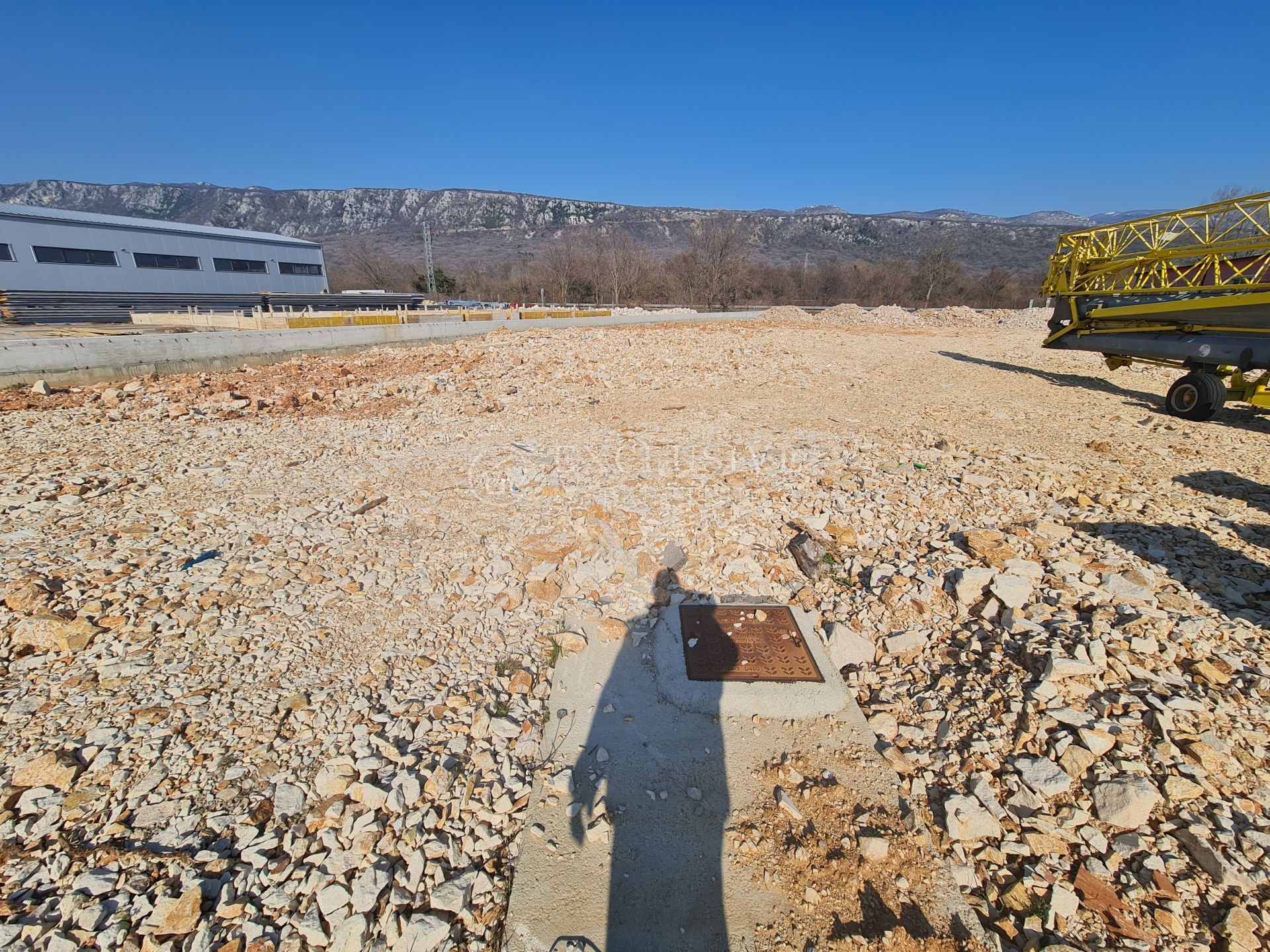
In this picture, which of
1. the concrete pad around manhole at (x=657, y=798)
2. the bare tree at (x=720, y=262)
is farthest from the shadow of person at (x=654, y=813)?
the bare tree at (x=720, y=262)

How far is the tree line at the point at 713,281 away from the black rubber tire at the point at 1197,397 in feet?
107

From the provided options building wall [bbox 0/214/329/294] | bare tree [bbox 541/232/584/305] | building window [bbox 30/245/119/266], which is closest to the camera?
building wall [bbox 0/214/329/294]

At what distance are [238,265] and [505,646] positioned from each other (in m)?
39.1

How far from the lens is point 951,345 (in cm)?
1898

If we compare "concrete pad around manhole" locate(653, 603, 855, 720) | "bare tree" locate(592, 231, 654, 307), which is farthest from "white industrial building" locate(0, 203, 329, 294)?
"concrete pad around manhole" locate(653, 603, 855, 720)

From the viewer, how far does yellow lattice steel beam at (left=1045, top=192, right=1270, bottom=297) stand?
26.5ft

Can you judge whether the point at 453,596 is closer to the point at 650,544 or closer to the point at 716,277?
the point at 650,544

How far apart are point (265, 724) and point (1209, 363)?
504 inches

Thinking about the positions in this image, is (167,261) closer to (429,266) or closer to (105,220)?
(105,220)

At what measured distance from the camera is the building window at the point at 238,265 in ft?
101

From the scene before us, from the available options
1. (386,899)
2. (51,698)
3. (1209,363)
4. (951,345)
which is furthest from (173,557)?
(951,345)

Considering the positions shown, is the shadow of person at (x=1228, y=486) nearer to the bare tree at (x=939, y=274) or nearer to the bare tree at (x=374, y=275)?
the bare tree at (x=939, y=274)

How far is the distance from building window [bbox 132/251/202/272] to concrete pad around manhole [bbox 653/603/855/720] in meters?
37.9

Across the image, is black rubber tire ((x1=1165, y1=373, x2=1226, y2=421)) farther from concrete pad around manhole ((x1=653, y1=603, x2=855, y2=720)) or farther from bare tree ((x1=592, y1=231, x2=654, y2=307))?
bare tree ((x1=592, y1=231, x2=654, y2=307))
